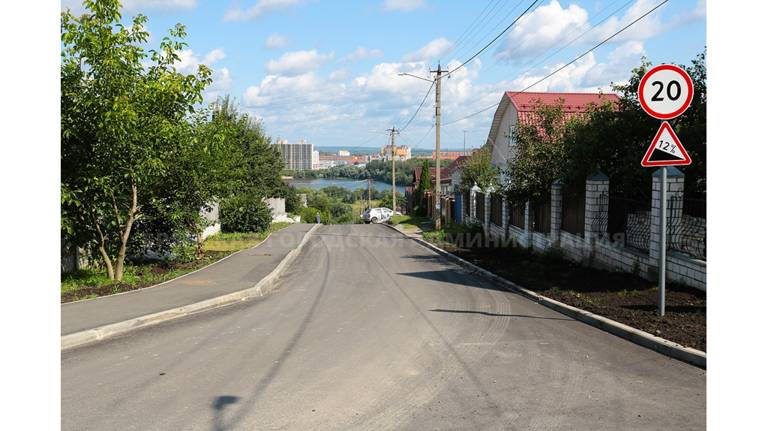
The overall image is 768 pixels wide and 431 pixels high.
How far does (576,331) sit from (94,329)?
690 cm

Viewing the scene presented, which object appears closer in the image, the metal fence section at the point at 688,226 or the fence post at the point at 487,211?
the metal fence section at the point at 688,226

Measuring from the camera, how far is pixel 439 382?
6.41 metres

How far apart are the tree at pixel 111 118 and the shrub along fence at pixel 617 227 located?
9679mm

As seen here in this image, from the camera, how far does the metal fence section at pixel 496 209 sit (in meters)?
25.5

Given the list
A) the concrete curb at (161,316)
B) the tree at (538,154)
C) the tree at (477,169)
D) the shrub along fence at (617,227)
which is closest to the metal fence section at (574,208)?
the shrub along fence at (617,227)

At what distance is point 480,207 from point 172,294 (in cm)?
2025

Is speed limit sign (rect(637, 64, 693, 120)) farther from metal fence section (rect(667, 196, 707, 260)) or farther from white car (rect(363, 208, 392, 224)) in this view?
white car (rect(363, 208, 392, 224))

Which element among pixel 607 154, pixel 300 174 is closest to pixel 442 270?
pixel 607 154

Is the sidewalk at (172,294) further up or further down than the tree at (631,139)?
further down

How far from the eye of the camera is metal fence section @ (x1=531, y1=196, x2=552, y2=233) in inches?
743

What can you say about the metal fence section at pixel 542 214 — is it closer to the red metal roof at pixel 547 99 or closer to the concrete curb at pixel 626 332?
the concrete curb at pixel 626 332

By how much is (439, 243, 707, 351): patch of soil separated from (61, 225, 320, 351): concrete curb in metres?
5.72

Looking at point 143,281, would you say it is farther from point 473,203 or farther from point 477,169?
point 477,169

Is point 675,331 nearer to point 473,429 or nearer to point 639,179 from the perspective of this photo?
point 473,429
